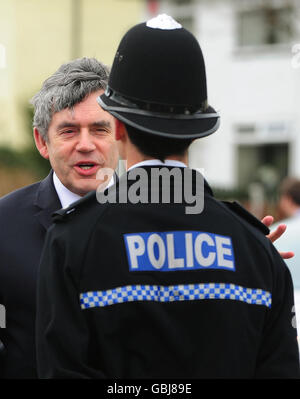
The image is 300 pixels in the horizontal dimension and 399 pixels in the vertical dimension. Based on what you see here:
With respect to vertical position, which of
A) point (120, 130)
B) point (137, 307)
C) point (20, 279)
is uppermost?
point (120, 130)

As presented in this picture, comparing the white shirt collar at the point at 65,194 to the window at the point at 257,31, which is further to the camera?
the window at the point at 257,31

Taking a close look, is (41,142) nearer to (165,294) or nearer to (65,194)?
(65,194)

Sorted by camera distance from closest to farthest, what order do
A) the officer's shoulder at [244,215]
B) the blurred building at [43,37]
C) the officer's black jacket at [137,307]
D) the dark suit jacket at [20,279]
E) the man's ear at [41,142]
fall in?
the officer's black jacket at [137,307], the officer's shoulder at [244,215], the dark suit jacket at [20,279], the man's ear at [41,142], the blurred building at [43,37]

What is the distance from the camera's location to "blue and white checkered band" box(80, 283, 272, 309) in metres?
1.89

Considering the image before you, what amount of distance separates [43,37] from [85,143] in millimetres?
20765

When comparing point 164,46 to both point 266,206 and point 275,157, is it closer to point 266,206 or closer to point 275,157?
point 266,206

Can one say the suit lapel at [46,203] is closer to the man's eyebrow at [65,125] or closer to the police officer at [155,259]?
the man's eyebrow at [65,125]

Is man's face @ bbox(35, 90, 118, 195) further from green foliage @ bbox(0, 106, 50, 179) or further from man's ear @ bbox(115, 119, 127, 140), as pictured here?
green foliage @ bbox(0, 106, 50, 179)

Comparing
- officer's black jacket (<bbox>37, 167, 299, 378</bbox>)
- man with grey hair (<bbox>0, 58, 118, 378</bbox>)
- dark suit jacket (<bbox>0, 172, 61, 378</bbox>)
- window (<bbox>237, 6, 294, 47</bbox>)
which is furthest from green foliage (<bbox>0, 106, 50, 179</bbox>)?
officer's black jacket (<bbox>37, 167, 299, 378</bbox>)

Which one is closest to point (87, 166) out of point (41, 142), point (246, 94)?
point (41, 142)

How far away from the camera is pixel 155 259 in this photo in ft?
6.33

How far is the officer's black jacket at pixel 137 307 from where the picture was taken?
1.89m

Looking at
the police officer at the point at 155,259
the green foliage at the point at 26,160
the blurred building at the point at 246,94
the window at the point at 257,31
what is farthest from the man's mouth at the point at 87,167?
the window at the point at 257,31

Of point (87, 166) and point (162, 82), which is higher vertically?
point (162, 82)
